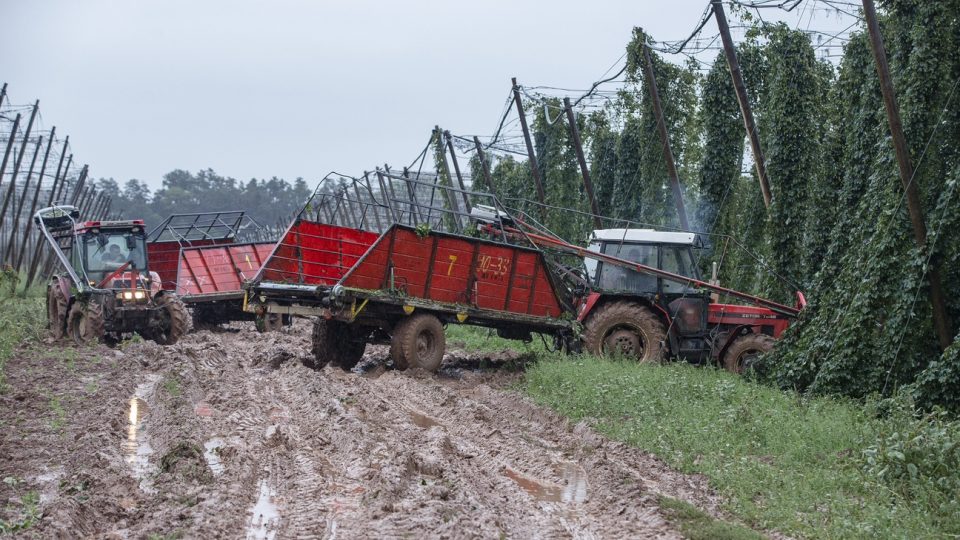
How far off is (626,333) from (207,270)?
38.8 ft

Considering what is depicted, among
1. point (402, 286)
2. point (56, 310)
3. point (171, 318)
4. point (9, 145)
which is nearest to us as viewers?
point (402, 286)

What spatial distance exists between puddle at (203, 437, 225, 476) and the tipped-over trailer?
577cm

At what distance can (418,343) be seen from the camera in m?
17.1

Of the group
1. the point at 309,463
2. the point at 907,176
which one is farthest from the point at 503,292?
the point at 309,463

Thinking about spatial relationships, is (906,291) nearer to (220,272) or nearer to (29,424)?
(29,424)

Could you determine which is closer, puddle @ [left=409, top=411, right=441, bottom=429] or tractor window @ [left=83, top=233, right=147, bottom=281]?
puddle @ [left=409, top=411, right=441, bottom=429]

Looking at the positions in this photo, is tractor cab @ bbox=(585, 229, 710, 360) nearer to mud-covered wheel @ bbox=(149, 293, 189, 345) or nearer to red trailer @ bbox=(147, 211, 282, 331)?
mud-covered wheel @ bbox=(149, 293, 189, 345)

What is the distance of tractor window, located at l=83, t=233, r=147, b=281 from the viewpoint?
22.1 m

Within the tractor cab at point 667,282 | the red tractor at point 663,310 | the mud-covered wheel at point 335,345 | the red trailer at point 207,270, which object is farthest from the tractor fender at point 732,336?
the red trailer at point 207,270

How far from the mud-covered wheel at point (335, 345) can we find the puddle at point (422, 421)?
16.7ft

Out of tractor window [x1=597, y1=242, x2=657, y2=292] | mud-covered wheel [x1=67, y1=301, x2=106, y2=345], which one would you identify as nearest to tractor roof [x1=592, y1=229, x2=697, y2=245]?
tractor window [x1=597, y1=242, x2=657, y2=292]

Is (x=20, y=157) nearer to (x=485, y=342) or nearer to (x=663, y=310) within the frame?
(x=485, y=342)

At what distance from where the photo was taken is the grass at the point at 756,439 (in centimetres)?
804

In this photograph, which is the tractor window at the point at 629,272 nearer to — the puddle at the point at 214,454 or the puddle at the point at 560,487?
the puddle at the point at 560,487
